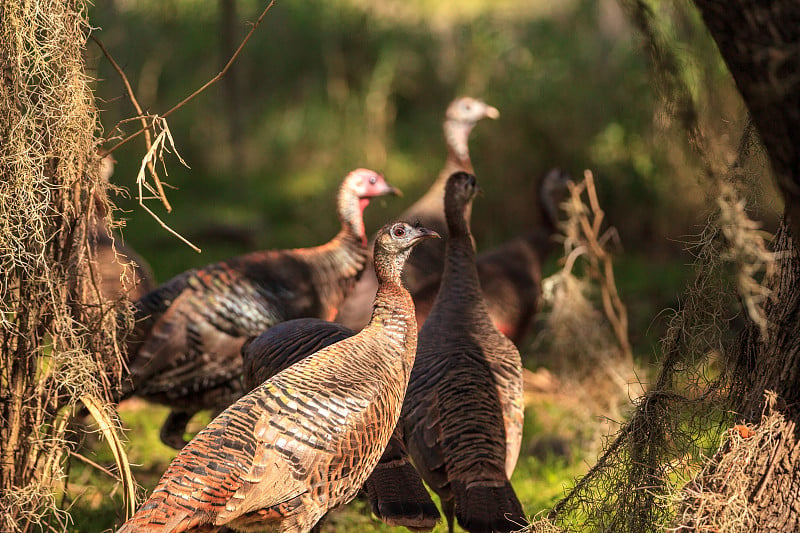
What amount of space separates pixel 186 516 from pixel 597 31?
10.6m

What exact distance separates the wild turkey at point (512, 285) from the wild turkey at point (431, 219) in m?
0.15

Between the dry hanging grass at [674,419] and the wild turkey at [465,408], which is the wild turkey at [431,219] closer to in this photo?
the wild turkey at [465,408]

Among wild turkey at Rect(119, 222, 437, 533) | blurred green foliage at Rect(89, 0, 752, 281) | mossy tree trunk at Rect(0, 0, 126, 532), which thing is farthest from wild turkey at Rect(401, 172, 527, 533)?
blurred green foliage at Rect(89, 0, 752, 281)

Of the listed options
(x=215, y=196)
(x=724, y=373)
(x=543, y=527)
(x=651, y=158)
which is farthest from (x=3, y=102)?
(x=215, y=196)

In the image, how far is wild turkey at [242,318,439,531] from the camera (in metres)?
3.69

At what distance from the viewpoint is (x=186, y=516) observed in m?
3.15

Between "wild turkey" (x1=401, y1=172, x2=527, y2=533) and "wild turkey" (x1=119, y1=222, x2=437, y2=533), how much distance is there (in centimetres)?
53

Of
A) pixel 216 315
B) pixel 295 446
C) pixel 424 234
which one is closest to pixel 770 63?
pixel 424 234

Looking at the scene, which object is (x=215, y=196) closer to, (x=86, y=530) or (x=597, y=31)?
(x=597, y=31)

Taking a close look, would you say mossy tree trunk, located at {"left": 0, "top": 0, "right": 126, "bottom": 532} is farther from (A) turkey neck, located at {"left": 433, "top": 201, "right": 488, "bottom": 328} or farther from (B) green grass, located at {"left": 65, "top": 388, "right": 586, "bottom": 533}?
(A) turkey neck, located at {"left": 433, "top": 201, "right": 488, "bottom": 328}

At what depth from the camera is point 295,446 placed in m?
3.39

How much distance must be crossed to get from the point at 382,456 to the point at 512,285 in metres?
2.86

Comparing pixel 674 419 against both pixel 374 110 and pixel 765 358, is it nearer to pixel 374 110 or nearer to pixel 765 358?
pixel 765 358

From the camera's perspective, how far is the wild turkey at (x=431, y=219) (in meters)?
6.42
